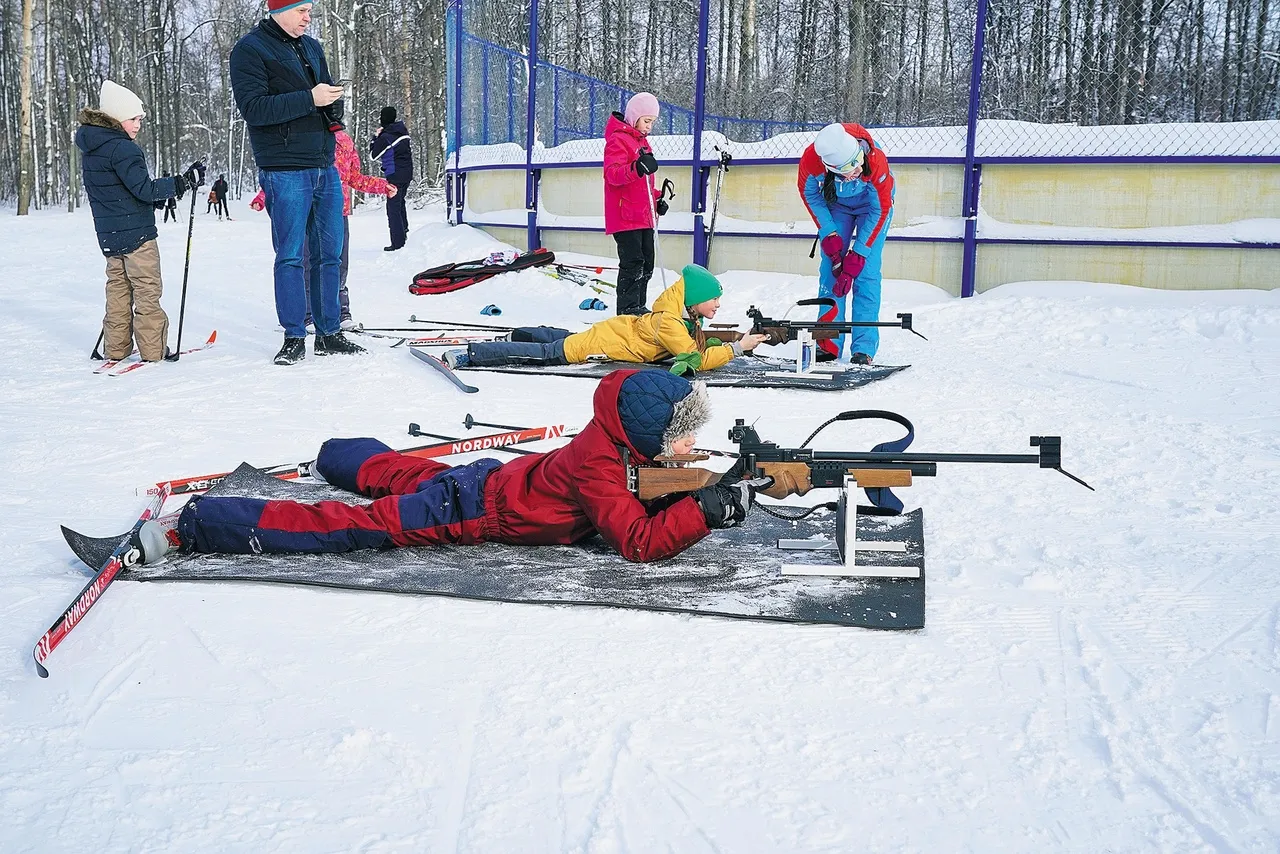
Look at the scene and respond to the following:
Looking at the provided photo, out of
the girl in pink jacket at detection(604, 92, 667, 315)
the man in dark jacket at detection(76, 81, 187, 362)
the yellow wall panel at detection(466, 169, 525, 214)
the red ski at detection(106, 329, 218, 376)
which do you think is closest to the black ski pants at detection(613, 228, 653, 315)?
the girl in pink jacket at detection(604, 92, 667, 315)

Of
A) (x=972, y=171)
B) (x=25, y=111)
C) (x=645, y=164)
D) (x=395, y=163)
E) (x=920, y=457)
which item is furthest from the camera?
(x=25, y=111)

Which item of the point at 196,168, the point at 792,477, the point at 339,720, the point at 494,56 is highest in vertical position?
the point at 494,56

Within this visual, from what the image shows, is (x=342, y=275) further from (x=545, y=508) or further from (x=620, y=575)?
(x=620, y=575)

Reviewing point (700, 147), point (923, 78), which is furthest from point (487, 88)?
point (923, 78)

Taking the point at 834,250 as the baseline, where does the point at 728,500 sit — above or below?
below

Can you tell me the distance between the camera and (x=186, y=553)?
3426 millimetres

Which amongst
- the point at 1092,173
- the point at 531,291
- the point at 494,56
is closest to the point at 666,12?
the point at 494,56

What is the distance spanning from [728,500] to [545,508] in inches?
23.2

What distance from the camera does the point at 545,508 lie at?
346cm

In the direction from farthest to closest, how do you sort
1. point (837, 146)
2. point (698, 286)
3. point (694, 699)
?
point (837, 146), point (698, 286), point (694, 699)

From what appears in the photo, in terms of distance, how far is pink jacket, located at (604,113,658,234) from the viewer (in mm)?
8469

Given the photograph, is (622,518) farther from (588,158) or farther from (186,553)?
(588,158)

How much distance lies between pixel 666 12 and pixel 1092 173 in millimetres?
9163

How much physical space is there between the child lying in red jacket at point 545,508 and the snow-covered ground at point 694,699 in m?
0.28
